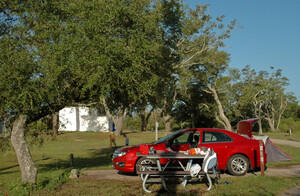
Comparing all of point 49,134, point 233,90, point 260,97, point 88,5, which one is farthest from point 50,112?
point 260,97

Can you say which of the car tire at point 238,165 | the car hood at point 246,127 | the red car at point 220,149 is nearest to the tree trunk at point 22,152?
the red car at point 220,149

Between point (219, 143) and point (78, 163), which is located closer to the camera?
point (219, 143)

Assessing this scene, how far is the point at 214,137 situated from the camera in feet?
35.7

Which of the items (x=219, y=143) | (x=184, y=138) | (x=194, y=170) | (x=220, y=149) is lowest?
(x=194, y=170)

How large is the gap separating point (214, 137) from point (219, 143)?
0.30m

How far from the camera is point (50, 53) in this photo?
29.2 feet

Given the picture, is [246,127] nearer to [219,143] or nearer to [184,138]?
[219,143]

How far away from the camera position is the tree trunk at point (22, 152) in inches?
347

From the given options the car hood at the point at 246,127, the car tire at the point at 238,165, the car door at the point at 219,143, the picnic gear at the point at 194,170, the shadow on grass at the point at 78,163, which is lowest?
the shadow on grass at the point at 78,163

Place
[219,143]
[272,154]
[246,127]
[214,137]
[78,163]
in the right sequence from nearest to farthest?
[219,143] → [214,137] → [246,127] → [272,154] → [78,163]

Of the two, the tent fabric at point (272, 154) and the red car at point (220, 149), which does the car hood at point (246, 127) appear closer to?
the red car at point (220, 149)

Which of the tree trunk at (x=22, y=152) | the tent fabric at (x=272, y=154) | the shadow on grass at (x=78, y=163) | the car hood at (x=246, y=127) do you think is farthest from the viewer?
the shadow on grass at (x=78, y=163)

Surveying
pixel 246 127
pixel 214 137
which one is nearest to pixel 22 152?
pixel 214 137

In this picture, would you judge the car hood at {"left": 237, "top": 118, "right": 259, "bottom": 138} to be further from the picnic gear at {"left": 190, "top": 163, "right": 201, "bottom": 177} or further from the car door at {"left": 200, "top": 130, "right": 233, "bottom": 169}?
the picnic gear at {"left": 190, "top": 163, "right": 201, "bottom": 177}
